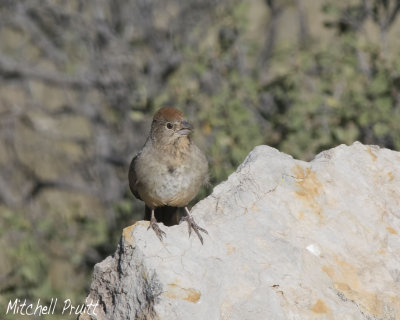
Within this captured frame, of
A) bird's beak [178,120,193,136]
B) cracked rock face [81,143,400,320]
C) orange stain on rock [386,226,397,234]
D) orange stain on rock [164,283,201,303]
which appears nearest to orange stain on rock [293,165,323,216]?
cracked rock face [81,143,400,320]

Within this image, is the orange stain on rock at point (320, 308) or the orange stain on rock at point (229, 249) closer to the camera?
the orange stain on rock at point (320, 308)

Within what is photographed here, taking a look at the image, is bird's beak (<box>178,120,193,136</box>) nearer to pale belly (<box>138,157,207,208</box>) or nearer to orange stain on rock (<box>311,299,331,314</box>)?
pale belly (<box>138,157,207,208</box>)

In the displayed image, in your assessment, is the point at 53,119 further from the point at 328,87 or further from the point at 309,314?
the point at 309,314

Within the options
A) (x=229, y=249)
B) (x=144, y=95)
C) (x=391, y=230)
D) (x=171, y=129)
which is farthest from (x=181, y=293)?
(x=144, y=95)

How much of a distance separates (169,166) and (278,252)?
4.85 ft

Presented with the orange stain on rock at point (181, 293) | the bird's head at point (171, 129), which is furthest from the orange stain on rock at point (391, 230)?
the bird's head at point (171, 129)

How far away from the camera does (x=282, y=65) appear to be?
8336mm

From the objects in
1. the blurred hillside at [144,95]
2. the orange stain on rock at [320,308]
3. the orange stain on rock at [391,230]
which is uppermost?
the orange stain on rock at [391,230]

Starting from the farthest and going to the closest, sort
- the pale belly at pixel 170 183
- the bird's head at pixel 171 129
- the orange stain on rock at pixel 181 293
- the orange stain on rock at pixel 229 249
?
1. the bird's head at pixel 171 129
2. the pale belly at pixel 170 183
3. the orange stain on rock at pixel 229 249
4. the orange stain on rock at pixel 181 293

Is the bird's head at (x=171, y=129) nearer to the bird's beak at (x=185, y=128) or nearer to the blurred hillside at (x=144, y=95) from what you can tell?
the bird's beak at (x=185, y=128)

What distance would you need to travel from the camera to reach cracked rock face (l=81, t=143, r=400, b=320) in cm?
394

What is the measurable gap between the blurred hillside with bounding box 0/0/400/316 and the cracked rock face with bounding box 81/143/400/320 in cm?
229

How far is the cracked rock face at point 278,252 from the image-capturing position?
3.94 m

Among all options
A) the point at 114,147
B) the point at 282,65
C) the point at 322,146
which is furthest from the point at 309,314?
the point at 114,147
